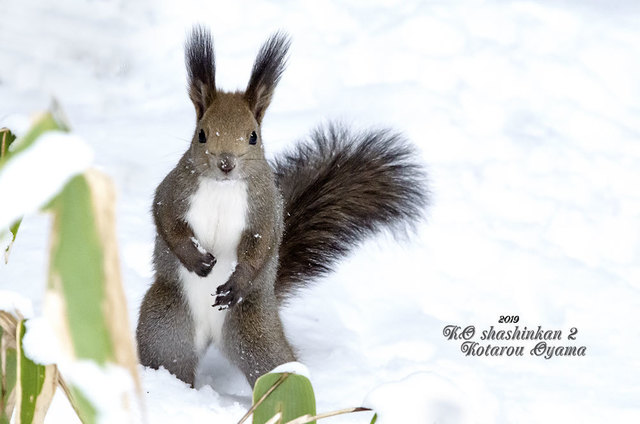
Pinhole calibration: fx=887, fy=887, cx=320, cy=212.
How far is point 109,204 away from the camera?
358mm

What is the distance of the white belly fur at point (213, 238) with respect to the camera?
169 centimetres

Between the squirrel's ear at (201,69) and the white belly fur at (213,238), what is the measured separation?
0.18 metres

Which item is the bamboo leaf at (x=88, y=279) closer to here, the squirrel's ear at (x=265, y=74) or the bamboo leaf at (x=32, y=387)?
the bamboo leaf at (x=32, y=387)

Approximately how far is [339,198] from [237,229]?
46cm

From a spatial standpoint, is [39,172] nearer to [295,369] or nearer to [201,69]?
[295,369]

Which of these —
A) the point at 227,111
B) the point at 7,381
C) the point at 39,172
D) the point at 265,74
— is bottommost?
the point at 7,381

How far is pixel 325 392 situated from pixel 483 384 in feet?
1.11

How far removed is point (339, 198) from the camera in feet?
7.00

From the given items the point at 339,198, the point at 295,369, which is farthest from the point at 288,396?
the point at 339,198

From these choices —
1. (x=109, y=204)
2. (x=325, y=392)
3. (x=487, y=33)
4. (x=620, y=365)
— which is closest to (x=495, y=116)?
(x=487, y=33)

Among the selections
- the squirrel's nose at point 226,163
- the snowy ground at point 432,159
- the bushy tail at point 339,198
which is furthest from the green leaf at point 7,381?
the bushy tail at point 339,198

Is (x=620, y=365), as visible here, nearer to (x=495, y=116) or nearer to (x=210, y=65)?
(x=210, y=65)

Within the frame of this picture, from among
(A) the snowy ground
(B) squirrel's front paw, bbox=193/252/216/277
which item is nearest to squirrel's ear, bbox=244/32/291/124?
(B) squirrel's front paw, bbox=193/252/216/277

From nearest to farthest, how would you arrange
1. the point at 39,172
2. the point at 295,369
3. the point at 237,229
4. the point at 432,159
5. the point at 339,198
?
1. the point at 39,172
2. the point at 295,369
3. the point at 237,229
4. the point at 339,198
5. the point at 432,159
